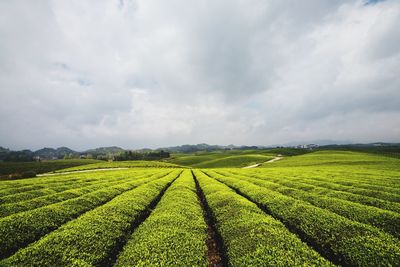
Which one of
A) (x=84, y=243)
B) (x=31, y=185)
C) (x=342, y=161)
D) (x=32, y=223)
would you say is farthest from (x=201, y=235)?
(x=342, y=161)

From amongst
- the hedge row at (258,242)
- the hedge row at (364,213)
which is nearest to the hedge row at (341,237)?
the hedge row at (258,242)

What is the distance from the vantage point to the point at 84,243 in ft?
41.4

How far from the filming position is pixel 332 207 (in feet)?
62.2

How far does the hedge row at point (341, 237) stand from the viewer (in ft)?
36.4

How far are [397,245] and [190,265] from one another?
13.7 meters

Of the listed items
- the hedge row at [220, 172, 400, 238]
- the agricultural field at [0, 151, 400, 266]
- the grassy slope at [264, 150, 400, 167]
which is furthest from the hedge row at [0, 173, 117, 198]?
the grassy slope at [264, 150, 400, 167]

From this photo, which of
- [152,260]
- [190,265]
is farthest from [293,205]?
[152,260]

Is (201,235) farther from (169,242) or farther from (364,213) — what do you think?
(364,213)

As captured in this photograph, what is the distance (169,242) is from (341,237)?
1248 centimetres

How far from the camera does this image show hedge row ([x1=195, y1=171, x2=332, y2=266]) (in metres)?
11.0

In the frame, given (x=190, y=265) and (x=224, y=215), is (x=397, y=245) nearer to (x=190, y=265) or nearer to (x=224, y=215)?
(x=224, y=215)

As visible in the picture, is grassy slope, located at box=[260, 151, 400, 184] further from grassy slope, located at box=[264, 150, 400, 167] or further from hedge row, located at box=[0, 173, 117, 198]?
hedge row, located at box=[0, 173, 117, 198]

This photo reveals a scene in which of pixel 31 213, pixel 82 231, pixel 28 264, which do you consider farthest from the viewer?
pixel 31 213

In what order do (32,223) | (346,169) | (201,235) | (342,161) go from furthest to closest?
(342,161) → (346,169) → (32,223) → (201,235)
